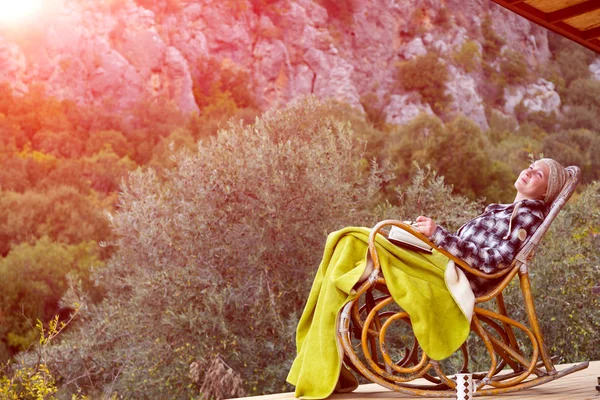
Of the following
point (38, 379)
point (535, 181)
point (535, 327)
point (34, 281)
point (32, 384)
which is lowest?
point (34, 281)

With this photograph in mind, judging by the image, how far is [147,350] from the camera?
23.2 feet

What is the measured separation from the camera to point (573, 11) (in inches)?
147

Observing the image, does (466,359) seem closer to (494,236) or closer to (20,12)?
(494,236)

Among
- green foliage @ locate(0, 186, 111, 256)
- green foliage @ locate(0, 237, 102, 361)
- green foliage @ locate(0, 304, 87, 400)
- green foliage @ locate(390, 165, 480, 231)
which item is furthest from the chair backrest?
green foliage @ locate(0, 186, 111, 256)

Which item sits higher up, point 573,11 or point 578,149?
point 573,11

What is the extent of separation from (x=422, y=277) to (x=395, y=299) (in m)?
0.20

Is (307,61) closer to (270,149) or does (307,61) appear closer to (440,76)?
(440,76)

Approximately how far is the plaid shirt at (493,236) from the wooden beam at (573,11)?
1.07 metres

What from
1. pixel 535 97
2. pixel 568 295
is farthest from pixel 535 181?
pixel 535 97

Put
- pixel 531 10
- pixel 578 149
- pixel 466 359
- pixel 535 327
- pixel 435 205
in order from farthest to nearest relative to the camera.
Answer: pixel 578 149 < pixel 435 205 < pixel 531 10 < pixel 466 359 < pixel 535 327

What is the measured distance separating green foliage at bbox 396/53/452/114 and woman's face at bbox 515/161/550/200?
86.6ft

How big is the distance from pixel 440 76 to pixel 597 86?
19.8 feet

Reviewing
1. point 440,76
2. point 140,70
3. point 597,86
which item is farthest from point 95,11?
point 597,86

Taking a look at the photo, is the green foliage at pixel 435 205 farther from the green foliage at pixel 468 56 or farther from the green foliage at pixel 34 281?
the green foliage at pixel 468 56
